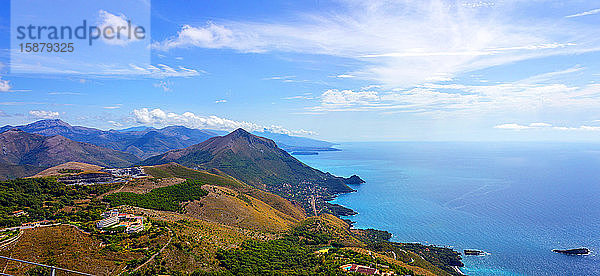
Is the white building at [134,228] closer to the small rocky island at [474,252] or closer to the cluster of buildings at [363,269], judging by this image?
the cluster of buildings at [363,269]

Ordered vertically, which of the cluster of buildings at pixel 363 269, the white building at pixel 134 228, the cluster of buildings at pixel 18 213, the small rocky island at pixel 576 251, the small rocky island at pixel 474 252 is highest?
the cluster of buildings at pixel 18 213

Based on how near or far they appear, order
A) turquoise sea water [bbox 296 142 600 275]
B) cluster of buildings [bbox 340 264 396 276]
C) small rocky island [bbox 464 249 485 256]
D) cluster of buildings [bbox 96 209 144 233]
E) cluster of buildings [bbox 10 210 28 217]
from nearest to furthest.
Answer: cluster of buildings [bbox 96 209 144 233] → cluster of buildings [bbox 10 210 28 217] → cluster of buildings [bbox 340 264 396 276] → turquoise sea water [bbox 296 142 600 275] → small rocky island [bbox 464 249 485 256]

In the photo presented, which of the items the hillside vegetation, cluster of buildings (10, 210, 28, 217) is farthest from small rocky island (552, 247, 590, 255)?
cluster of buildings (10, 210, 28, 217)

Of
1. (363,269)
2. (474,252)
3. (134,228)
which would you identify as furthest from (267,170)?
(363,269)

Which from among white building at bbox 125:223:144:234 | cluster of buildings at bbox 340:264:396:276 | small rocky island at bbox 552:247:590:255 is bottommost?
small rocky island at bbox 552:247:590:255

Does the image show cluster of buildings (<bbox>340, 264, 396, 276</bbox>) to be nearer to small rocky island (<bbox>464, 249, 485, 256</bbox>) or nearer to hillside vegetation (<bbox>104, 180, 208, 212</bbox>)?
hillside vegetation (<bbox>104, 180, 208, 212</bbox>)

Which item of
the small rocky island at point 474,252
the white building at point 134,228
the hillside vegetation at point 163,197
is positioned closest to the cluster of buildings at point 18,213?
the hillside vegetation at point 163,197

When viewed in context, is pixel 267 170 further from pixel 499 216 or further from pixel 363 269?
pixel 363 269
